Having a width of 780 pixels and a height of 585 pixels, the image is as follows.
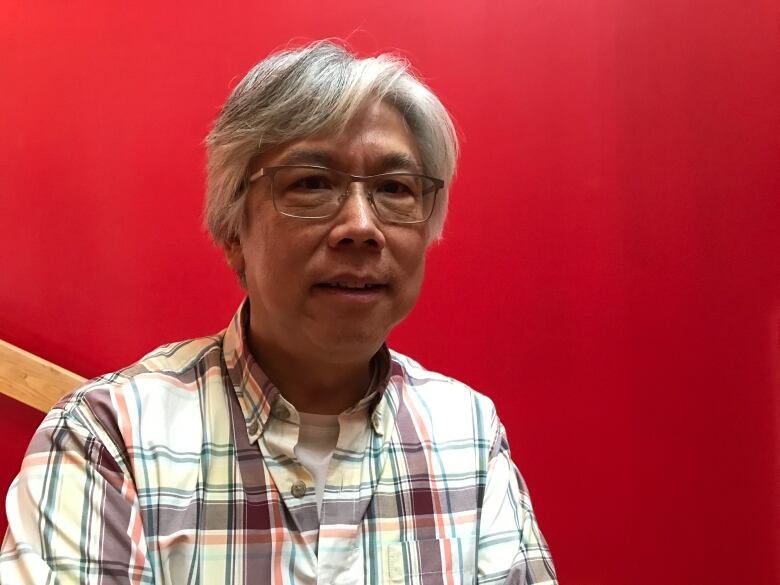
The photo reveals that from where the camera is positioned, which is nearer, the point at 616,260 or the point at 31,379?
the point at 31,379

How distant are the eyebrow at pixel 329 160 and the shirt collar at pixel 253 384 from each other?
10.3 inches

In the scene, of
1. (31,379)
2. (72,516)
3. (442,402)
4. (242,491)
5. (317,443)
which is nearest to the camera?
(72,516)

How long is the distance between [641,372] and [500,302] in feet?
1.24

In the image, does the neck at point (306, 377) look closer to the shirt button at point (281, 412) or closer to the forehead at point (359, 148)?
the shirt button at point (281, 412)

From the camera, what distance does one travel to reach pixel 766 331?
1440 millimetres

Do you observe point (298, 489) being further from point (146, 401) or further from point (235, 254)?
point (235, 254)

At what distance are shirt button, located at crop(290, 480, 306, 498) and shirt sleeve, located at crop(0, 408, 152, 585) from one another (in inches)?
7.8

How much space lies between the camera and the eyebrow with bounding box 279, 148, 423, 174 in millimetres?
878

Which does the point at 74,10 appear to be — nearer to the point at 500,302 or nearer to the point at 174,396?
the point at 174,396

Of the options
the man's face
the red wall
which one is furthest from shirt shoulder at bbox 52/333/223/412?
the red wall

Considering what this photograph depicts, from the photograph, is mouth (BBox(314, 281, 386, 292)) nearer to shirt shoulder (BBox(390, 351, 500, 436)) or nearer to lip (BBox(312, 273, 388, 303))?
lip (BBox(312, 273, 388, 303))

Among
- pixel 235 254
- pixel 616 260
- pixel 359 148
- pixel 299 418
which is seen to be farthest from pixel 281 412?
pixel 616 260

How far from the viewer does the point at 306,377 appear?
95 centimetres

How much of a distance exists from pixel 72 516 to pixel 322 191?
1.71 ft
